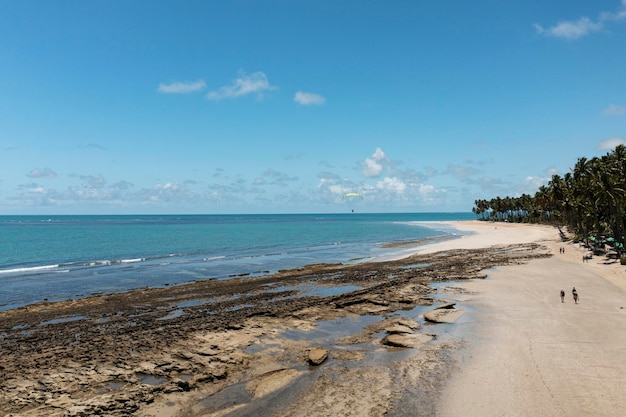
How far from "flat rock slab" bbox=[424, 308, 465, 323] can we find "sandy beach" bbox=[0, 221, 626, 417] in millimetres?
86

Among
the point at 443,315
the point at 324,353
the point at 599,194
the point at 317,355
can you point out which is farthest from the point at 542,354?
the point at 599,194

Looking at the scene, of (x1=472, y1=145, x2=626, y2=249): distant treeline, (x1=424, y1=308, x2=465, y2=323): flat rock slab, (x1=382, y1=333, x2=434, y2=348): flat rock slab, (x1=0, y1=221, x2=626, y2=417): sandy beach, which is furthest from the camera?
(x1=472, y1=145, x2=626, y2=249): distant treeline

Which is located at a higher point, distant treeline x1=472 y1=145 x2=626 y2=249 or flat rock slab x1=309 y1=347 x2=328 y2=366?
distant treeline x1=472 y1=145 x2=626 y2=249

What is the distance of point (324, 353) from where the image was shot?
19.2 metres

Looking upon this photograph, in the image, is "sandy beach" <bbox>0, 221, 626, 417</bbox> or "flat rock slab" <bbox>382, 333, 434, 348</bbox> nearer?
"sandy beach" <bbox>0, 221, 626, 417</bbox>

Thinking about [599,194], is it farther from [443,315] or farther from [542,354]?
[542,354]

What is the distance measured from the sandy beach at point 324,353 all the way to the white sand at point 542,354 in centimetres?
9

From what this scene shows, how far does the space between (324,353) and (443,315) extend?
10765 millimetres

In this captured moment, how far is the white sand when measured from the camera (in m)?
14.2

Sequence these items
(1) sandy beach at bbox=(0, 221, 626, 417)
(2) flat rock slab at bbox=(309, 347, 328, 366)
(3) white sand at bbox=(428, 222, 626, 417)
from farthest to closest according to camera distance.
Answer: (2) flat rock slab at bbox=(309, 347, 328, 366) → (1) sandy beach at bbox=(0, 221, 626, 417) → (3) white sand at bbox=(428, 222, 626, 417)

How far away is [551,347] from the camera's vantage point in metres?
19.9

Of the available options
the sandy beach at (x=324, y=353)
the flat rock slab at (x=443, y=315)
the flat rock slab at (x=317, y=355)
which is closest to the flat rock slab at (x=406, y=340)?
the sandy beach at (x=324, y=353)

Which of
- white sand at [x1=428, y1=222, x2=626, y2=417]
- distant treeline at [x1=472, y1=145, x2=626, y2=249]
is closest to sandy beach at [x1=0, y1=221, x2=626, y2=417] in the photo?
white sand at [x1=428, y1=222, x2=626, y2=417]

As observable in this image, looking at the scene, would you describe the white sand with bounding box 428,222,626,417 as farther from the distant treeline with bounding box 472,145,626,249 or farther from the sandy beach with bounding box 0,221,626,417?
the distant treeline with bounding box 472,145,626,249
